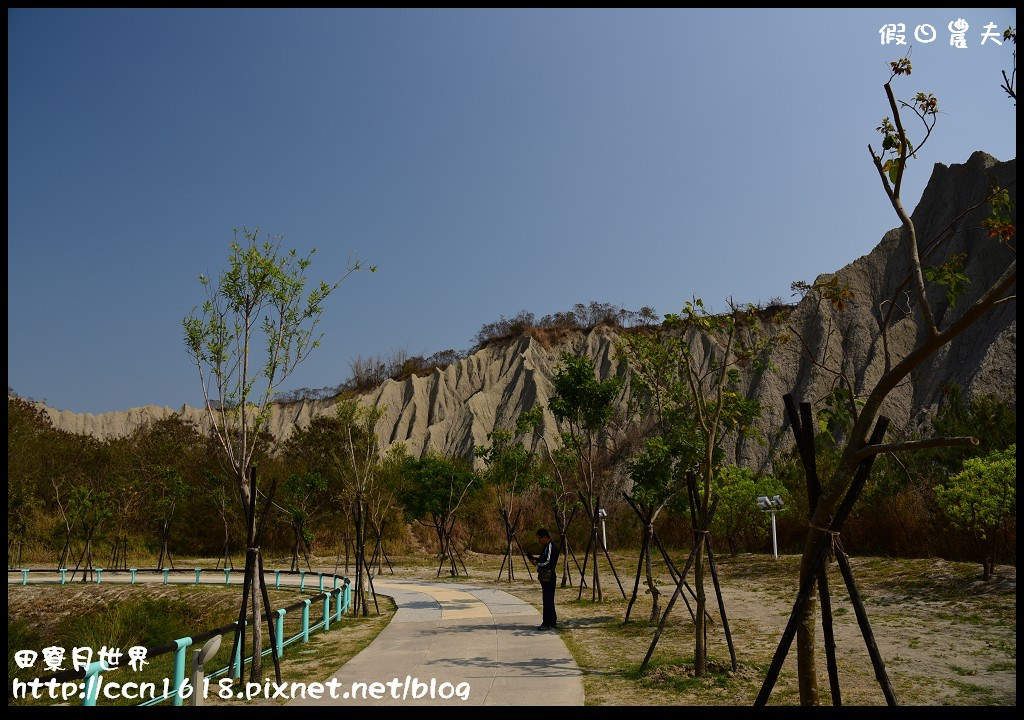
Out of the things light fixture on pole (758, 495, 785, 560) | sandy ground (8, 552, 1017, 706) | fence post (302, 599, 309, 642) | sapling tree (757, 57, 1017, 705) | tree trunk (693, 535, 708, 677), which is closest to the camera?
sapling tree (757, 57, 1017, 705)

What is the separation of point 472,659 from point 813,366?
127 ft

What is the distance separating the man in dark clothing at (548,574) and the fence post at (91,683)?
7120 mm

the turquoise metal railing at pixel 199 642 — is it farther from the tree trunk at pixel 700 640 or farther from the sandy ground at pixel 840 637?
the tree trunk at pixel 700 640

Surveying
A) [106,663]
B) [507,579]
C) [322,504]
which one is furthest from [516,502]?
[106,663]

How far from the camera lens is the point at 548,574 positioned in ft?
38.1

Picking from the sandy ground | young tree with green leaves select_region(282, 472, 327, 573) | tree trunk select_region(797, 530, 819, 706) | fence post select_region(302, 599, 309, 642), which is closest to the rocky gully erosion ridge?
the sandy ground

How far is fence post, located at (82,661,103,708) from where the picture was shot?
5.29m

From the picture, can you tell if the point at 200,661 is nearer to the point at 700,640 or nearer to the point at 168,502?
the point at 700,640

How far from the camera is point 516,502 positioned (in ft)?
125

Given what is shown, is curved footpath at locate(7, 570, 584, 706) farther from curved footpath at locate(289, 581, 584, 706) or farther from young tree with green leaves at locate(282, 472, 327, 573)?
young tree with green leaves at locate(282, 472, 327, 573)

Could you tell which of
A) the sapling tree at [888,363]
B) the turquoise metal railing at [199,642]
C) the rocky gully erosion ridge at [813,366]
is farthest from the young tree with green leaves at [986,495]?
the turquoise metal railing at [199,642]

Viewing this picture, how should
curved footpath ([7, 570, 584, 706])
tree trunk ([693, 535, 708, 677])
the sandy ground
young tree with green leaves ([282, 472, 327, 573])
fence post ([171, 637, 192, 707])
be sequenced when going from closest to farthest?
fence post ([171, 637, 192, 707])
curved footpath ([7, 570, 584, 706])
the sandy ground
tree trunk ([693, 535, 708, 677])
young tree with green leaves ([282, 472, 327, 573])

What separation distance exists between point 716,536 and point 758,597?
38.6ft

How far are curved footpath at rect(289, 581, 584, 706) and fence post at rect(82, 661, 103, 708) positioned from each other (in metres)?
2.27
